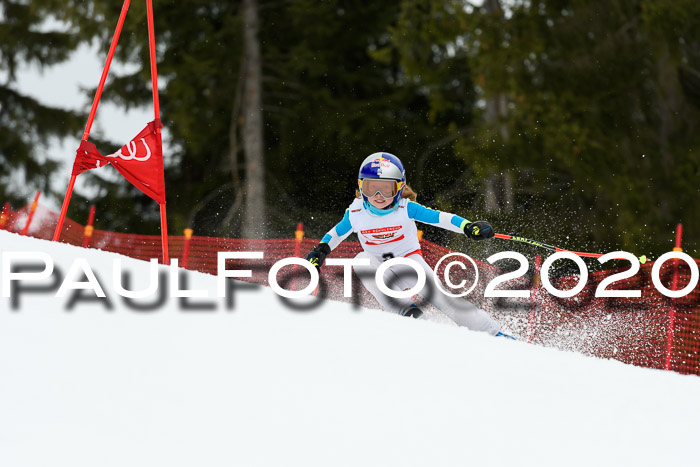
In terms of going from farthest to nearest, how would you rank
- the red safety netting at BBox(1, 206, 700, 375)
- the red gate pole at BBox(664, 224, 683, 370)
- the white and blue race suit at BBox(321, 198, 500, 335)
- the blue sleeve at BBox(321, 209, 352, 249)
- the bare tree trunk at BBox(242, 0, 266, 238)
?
the bare tree trunk at BBox(242, 0, 266, 238) → the red safety netting at BBox(1, 206, 700, 375) → the red gate pole at BBox(664, 224, 683, 370) → the blue sleeve at BBox(321, 209, 352, 249) → the white and blue race suit at BBox(321, 198, 500, 335)

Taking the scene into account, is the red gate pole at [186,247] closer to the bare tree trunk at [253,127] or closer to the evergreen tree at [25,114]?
the bare tree trunk at [253,127]

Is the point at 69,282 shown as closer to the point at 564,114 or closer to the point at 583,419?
the point at 583,419

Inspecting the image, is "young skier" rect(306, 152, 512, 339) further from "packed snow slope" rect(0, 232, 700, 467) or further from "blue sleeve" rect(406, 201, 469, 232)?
"packed snow slope" rect(0, 232, 700, 467)

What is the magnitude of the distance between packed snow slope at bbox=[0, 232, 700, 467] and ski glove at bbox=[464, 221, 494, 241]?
645 millimetres

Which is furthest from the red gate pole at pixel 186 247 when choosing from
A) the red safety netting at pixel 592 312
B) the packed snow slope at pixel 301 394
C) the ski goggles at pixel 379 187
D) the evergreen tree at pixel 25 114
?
the evergreen tree at pixel 25 114

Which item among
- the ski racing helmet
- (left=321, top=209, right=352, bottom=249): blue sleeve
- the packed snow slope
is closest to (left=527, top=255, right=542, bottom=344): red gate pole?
(left=321, top=209, right=352, bottom=249): blue sleeve

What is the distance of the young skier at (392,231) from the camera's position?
17.6 feet

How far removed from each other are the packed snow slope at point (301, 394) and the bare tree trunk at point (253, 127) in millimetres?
9767

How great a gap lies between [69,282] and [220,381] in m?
1.68

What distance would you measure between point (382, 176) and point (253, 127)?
9803 mm

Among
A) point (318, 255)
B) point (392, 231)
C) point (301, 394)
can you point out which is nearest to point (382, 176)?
point (392, 231)

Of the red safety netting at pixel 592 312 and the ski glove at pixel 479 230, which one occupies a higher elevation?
the ski glove at pixel 479 230

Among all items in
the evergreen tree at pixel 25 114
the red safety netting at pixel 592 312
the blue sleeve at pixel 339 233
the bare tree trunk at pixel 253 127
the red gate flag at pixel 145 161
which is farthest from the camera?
the evergreen tree at pixel 25 114

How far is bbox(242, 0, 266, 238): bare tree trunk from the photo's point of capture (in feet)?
47.9
